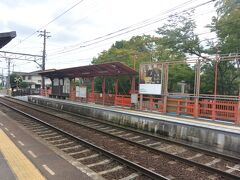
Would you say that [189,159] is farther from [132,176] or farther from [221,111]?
[221,111]

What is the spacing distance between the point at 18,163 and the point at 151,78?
13281 millimetres

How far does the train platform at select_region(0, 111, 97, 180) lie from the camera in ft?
23.5

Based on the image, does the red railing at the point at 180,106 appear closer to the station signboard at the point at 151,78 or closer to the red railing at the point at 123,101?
the station signboard at the point at 151,78

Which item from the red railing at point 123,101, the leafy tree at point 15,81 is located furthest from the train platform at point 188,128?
the leafy tree at point 15,81

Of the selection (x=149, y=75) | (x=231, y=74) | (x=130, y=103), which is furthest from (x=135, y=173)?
(x=231, y=74)

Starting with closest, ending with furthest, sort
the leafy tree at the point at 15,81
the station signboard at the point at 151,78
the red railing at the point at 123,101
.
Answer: the station signboard at the point at 151,78 < the red railing at the point at 123,101 < the leafy tree at the point at 15,81

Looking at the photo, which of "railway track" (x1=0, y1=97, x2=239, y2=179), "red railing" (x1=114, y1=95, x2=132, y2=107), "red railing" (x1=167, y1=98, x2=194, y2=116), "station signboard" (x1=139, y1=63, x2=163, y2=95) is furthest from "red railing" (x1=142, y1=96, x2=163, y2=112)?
"railway track" (x1=0, y1=97, x2=239, y2=179)

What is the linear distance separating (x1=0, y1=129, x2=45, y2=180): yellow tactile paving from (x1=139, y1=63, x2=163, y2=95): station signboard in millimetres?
10941

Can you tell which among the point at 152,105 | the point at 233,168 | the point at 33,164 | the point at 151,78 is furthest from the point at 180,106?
the point at 33,164

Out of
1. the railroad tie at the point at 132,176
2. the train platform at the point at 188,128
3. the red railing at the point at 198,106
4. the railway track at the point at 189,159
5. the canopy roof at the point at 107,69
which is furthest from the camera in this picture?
the canopy roof at the point at 107,69

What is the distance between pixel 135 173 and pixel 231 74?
2144cm

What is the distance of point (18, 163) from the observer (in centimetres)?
805

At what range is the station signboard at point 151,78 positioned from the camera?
19.5 m

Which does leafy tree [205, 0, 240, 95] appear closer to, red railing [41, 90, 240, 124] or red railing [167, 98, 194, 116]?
red railing [41, 90, 240, 124]
